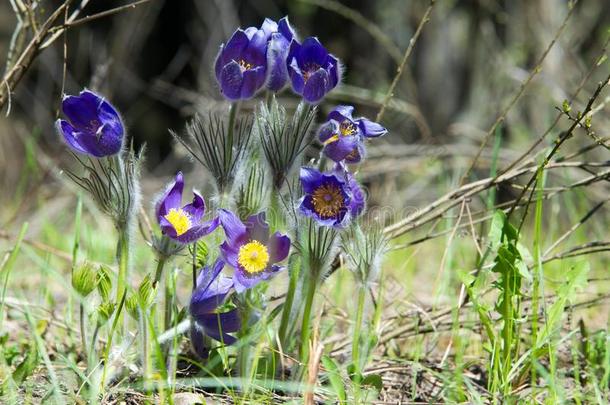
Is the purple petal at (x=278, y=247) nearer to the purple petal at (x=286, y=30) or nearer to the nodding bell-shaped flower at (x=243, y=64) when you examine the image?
the nodding bell-shaped flower at (x=243, y=64)

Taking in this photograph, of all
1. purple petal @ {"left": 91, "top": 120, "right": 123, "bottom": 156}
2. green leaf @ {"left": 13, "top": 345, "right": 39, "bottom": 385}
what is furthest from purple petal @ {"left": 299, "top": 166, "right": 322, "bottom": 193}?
green leaf @ {"left": 13, "top": 345, "right": 39, "bottom": 385}

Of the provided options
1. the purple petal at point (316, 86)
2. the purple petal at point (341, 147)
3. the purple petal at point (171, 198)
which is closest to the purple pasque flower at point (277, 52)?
the purple petal at point (316, 86)

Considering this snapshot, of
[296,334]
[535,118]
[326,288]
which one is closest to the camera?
[296,334]

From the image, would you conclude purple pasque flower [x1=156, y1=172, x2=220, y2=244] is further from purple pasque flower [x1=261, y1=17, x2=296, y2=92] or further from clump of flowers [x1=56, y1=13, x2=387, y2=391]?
purple pasque flower [x1=261, y1=17, x2=296, y2=92]

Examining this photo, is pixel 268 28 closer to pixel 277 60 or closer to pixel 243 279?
pixel 277 60

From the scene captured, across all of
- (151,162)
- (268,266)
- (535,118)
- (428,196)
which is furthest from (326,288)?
(151,162)

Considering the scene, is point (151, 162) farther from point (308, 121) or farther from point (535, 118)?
point (308, 121)
